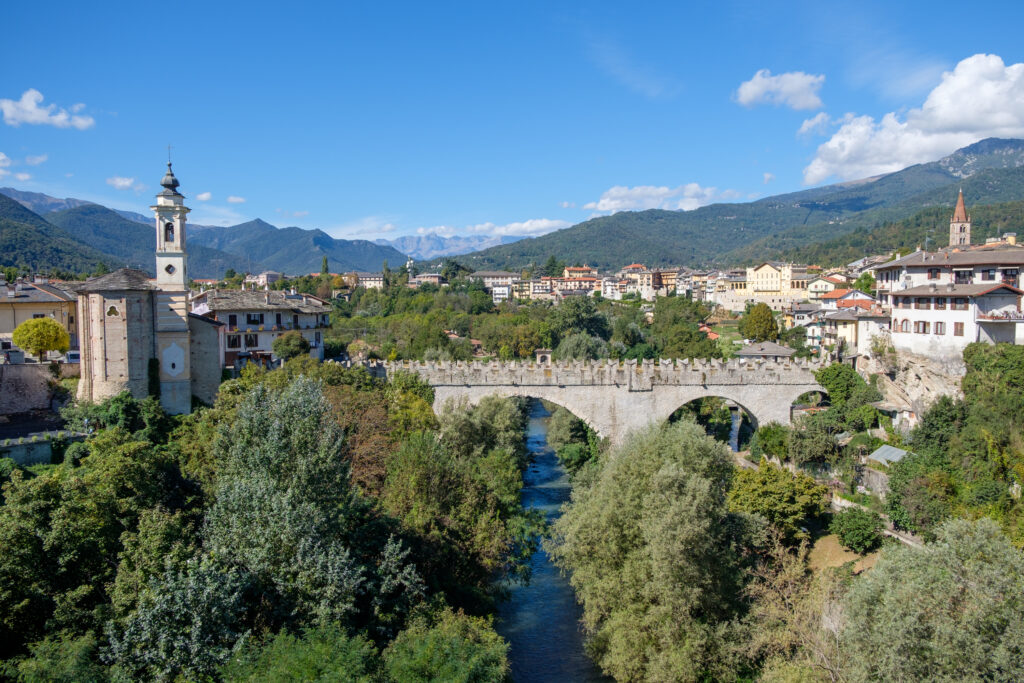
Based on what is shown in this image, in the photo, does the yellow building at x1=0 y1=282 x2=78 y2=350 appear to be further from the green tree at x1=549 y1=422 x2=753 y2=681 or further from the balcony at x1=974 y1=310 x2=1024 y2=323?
the balcony at x1=974 y1=310 x2=1024 y2=323

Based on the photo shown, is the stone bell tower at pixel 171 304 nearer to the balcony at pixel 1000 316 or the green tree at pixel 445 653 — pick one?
the green tree at pixel 445 653

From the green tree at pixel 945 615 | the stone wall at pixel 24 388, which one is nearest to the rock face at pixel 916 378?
the green tree at pixel 945 615

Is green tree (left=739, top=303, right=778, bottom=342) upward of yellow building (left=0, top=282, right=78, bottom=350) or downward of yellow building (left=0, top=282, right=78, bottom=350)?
downward

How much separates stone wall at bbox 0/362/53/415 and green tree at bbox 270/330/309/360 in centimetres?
965

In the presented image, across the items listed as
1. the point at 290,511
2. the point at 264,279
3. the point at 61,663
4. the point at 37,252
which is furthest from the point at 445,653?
the point at 37,252

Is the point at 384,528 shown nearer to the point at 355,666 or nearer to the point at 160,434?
the point at 355,666

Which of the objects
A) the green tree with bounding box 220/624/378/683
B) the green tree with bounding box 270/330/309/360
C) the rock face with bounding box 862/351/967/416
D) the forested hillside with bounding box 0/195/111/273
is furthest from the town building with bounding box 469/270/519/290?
the green tree with bounding box 220/624/378/683

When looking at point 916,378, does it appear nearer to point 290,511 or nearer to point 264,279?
point 290,511

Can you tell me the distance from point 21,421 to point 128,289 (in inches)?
229

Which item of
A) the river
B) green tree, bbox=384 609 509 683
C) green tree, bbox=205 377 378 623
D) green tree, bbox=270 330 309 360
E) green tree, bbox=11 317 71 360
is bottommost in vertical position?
the river

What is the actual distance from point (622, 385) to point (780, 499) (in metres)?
10.8

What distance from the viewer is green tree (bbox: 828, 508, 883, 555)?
23.2 meters

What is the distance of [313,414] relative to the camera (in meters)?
18.5

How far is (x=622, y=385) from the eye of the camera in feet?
110
